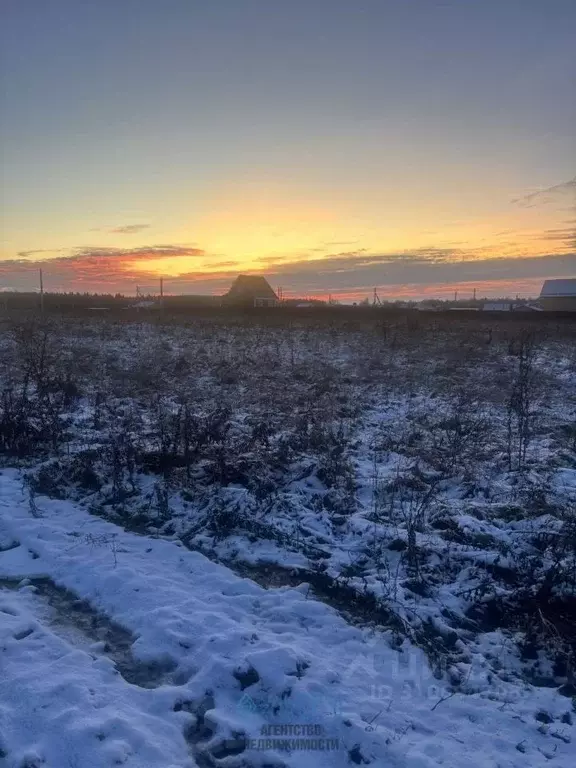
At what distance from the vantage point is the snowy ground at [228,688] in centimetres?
299

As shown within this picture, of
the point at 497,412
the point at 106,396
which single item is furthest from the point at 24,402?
the point at 497,412

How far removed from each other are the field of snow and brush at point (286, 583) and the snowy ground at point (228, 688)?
0.01m

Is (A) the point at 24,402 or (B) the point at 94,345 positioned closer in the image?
(A) the point at 24,402

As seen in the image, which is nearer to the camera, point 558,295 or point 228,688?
point 228,688

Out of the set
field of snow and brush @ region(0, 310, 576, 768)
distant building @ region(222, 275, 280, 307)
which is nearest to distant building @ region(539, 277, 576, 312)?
distant building @ region(222, 275, 280, 307)

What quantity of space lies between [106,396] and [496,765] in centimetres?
951

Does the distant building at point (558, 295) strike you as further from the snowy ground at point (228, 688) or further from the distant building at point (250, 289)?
the snowy ground at point (228, 688)

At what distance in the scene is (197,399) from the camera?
10.9m

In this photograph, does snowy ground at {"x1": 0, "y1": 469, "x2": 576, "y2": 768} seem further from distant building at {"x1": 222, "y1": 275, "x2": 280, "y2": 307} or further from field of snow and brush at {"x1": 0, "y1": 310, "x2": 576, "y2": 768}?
distant building at {"x1": 222, "y1": 275, "x2": 280, "y2": 307}

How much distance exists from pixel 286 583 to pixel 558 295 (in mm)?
61889

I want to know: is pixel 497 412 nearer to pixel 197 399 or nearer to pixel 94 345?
pixel 197 399

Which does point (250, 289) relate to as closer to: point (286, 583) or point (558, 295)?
point (558, 295)

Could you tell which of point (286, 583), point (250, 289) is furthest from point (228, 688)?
point (250, 289)

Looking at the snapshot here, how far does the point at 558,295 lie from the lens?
190 feet
